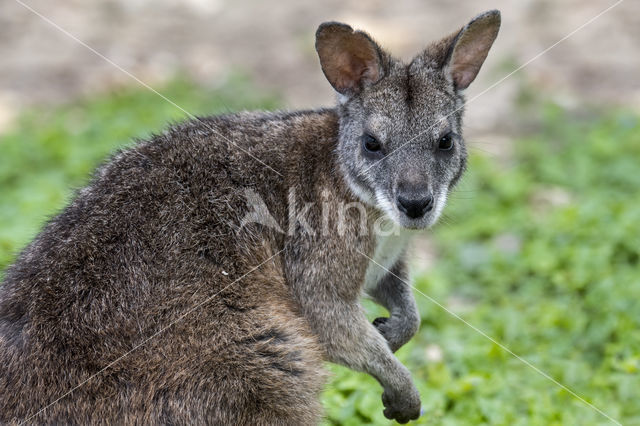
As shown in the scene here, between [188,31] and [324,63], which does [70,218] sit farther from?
[188,31]

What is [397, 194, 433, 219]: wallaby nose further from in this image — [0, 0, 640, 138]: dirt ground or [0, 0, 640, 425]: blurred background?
[0, 0, 640, 138]: dirt ground

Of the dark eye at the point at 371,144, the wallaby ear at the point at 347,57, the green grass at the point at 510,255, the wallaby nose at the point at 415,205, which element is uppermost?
the wallaby ear at the point at 347,57

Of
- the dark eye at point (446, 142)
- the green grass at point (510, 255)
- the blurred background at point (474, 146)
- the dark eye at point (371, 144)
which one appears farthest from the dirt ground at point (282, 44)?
the dark eye at point (371, 144)

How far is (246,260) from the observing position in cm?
417

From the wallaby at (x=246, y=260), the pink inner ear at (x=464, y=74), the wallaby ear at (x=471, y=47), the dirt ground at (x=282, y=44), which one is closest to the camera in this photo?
the wallaby at (x=246, y=260)

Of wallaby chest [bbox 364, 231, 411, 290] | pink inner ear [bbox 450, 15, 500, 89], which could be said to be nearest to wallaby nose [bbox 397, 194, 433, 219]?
wallaby chest [bbox 364, 231, 411, 290]

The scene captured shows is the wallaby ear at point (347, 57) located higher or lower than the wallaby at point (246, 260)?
higher

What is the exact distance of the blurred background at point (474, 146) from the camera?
18.2ft

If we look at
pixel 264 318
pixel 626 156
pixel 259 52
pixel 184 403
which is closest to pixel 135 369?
pixel 184 403

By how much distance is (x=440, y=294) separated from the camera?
6762mm

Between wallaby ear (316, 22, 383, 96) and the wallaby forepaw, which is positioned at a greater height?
wallaby ear (316, 22, 383, 96)

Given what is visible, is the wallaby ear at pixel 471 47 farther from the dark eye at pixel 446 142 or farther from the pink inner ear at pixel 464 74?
the dark eye at pixel 446 142

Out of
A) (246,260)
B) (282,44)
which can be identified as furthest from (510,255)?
(282,44)

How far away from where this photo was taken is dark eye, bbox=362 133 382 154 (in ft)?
14.8
